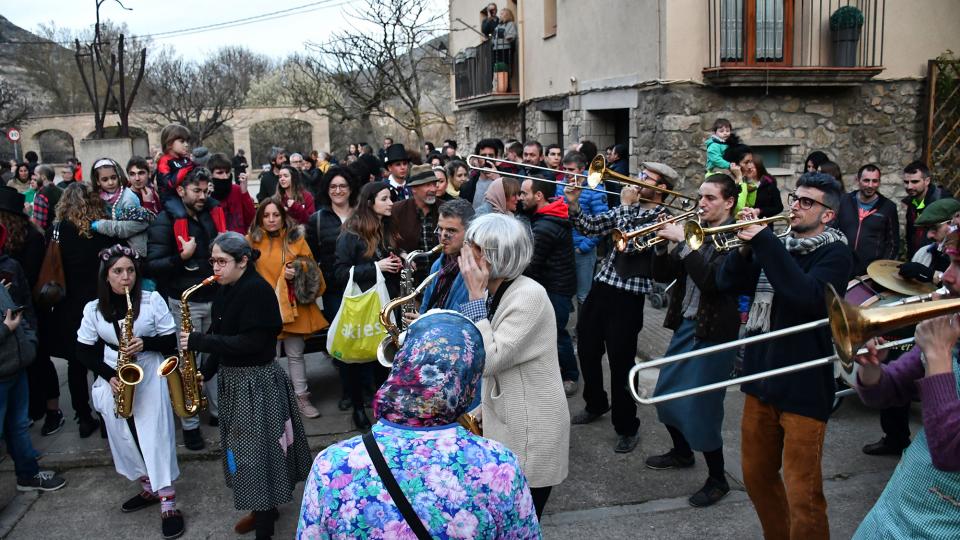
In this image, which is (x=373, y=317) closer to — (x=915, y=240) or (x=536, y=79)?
(x=915, y=240)

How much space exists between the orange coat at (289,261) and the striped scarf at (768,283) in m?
3.19

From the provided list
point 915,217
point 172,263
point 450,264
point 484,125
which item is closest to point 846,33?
point 915,217

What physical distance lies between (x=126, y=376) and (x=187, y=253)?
5.21 feet

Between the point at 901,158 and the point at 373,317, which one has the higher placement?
the point at 901,158

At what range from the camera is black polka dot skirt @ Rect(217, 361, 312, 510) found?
4.02 metres

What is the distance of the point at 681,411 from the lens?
14.2ft

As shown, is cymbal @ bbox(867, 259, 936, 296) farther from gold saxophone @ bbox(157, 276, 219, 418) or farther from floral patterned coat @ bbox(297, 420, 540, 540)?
gold saxophone @ bbox(157, 276, 219, 418)

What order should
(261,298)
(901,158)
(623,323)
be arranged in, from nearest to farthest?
(261,298), (623,323), (901,158)

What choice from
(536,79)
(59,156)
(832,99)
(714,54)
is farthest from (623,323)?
(59,156)

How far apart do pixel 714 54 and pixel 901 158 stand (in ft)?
10.4

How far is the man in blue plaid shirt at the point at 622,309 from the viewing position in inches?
191

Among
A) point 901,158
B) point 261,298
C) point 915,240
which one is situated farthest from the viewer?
point 901,158

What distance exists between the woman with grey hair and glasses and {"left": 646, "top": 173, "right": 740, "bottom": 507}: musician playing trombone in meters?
1.19

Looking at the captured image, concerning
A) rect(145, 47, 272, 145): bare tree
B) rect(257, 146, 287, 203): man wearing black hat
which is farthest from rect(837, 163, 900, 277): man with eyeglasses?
rect(145, 47, 272, 145): bare tree
